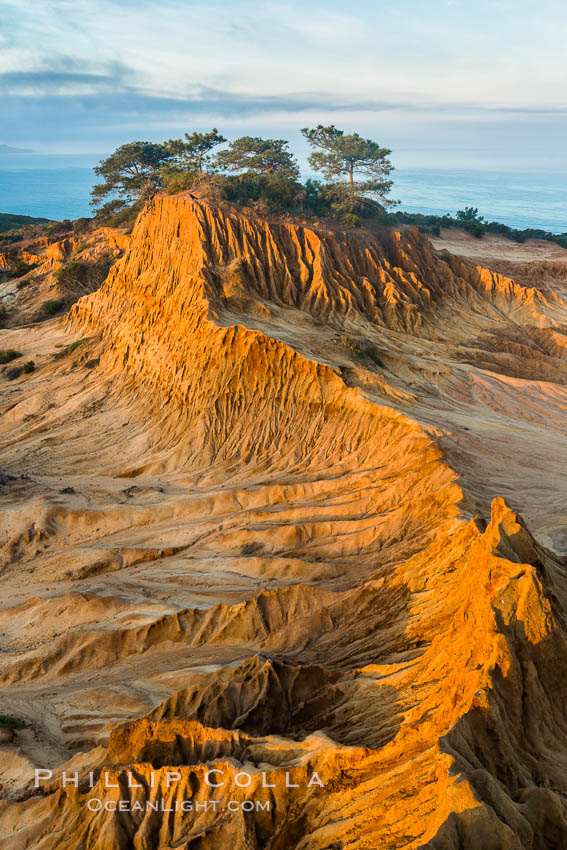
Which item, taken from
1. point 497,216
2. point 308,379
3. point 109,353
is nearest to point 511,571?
point 308,379

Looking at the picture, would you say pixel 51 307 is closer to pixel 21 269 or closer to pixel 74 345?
pixel 74 345

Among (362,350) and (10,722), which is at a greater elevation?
(362,350)

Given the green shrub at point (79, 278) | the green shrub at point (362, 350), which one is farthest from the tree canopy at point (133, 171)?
the green shrub at point (362, 350)

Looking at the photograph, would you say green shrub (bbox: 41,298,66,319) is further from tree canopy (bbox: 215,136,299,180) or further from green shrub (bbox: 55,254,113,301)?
tree canopy (bbox: 215,136,299,180)

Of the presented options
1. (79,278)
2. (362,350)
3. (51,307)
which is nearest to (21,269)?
(79,278)

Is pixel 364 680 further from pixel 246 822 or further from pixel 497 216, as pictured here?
pixel 497 216

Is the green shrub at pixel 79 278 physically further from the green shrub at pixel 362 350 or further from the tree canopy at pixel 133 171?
the green shrub at pixel 362 350
